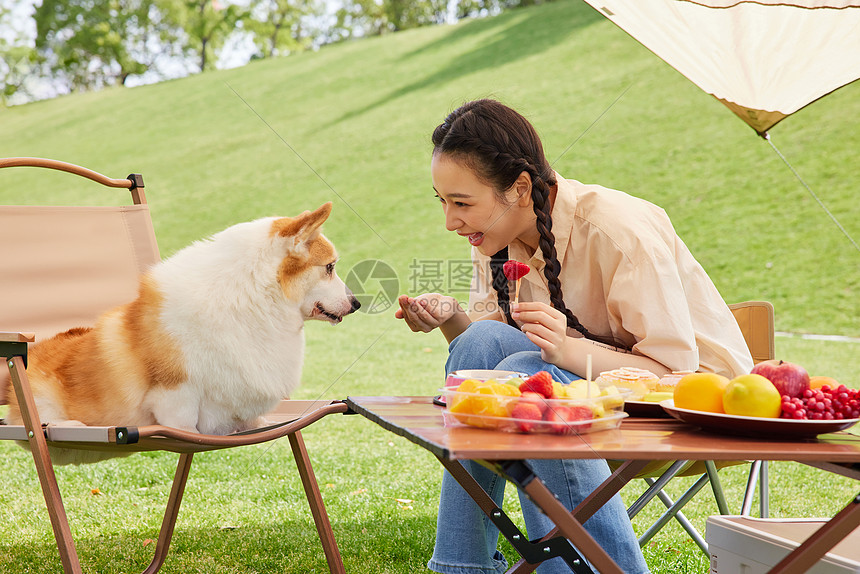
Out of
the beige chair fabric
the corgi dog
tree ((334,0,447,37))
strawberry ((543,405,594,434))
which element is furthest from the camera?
tree ((334,0,447,37))

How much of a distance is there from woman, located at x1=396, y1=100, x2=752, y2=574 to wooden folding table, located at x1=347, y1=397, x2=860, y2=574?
12.3 inches

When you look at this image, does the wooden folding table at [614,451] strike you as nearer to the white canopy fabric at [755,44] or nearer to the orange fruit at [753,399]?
the orange fruit at [753,399]

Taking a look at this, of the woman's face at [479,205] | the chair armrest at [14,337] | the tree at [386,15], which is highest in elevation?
the tree at [386,15]

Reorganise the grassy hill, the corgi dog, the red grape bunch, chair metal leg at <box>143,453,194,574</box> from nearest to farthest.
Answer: the red grape bunch, the corgi dog, chair metal leg at <box>143,453,194,574</box>, the grassy hill

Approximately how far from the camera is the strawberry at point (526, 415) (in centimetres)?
112

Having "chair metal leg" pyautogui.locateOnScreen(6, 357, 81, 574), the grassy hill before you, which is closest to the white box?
"chair metal leg" pyautogui.locateOnScreen(6, 357, 81, 574)

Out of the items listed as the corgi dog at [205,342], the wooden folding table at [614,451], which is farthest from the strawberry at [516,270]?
the wooden folding table at [614,451]

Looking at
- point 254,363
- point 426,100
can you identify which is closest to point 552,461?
point 254,363

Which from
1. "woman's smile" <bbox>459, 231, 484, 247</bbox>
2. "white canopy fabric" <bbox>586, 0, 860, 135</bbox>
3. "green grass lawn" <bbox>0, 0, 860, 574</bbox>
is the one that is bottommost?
"green grass lawn" <bbox>0, 0, 860, 574</bbox>

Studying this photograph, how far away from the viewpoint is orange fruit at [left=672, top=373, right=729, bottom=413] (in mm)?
1276

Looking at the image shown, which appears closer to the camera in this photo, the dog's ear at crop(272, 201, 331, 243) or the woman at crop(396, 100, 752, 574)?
the woman at crop(396, 100, 752, 574)

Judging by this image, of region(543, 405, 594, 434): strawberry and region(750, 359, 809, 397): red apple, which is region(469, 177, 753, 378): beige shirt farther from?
region(543, 405, 594, 434): strawberry

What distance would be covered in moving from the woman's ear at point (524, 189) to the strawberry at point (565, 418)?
0.97 metres

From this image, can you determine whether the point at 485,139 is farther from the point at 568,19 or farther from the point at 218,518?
the point at 568,19
